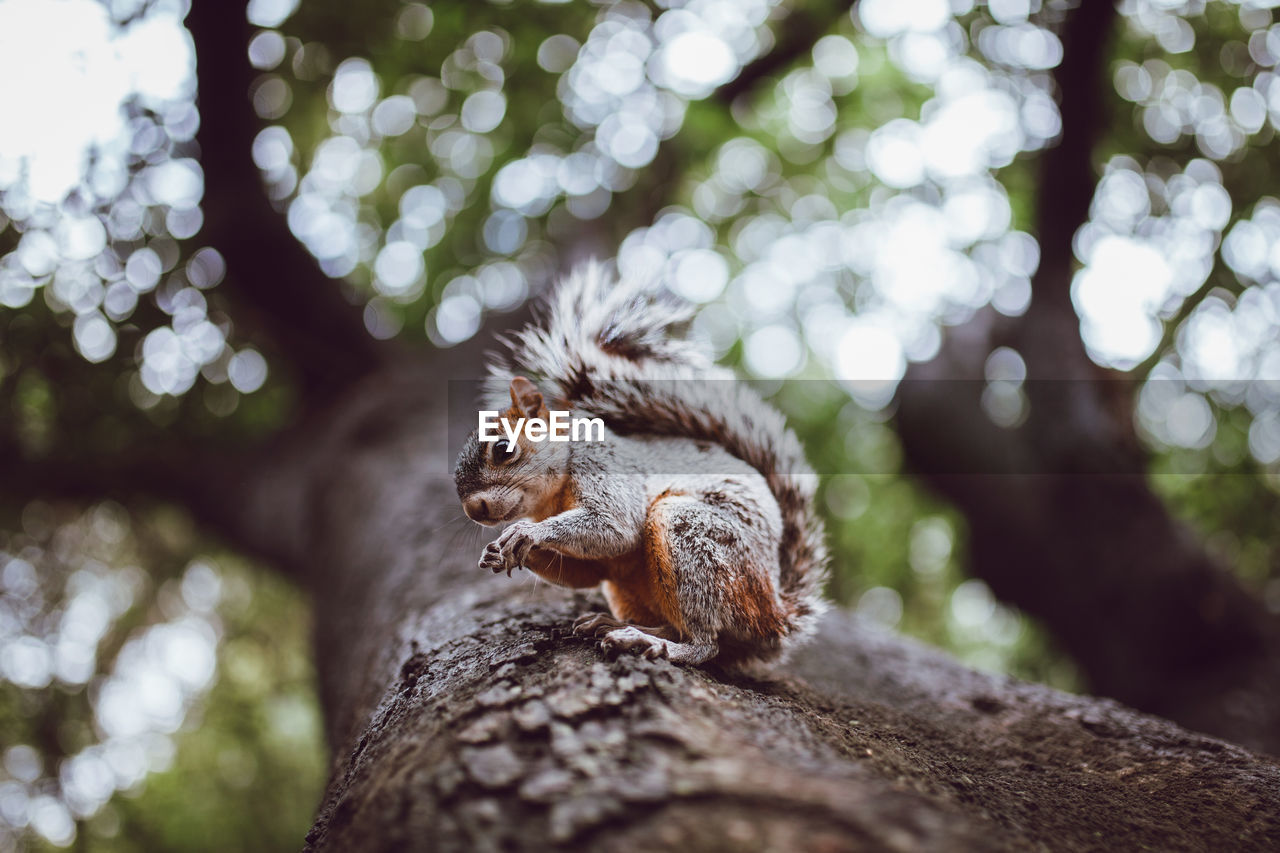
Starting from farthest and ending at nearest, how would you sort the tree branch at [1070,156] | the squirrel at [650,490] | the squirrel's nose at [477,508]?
the tree branch at [1070,156] → the squirrel's nose at [477,508] → the squirrel at [650,490]

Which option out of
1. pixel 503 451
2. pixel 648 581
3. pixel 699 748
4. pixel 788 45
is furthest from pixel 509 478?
pixel 788 45

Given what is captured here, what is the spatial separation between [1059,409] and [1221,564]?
1.05 metres

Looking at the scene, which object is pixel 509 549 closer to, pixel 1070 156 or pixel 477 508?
pixel 477 508

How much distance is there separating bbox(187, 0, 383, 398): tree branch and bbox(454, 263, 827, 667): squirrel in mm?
2727

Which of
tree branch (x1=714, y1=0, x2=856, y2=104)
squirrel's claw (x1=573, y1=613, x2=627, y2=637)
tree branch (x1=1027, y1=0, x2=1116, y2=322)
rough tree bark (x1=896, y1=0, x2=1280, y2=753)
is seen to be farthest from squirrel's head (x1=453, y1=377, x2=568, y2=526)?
tree branch (x1=714, y1=0, x2=856, y2=104)

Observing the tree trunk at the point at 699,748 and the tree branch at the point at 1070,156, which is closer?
the tree trunk at the point at 699,748

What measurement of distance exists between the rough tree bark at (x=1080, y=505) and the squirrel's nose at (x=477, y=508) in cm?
314

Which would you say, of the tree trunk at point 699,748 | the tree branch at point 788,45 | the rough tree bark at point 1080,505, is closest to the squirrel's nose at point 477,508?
the tree trunk at point 699,748

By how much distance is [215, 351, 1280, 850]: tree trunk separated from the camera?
956 mm

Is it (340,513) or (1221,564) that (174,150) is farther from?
(1221,564)

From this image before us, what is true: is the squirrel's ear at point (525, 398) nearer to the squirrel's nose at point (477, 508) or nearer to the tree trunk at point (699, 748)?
the squirrel's nose at point (477, 508)

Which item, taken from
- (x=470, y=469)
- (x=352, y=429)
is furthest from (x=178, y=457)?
(x=470, y=469)

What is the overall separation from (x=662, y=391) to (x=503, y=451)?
0.47 metres

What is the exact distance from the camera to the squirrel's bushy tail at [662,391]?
1977mm
